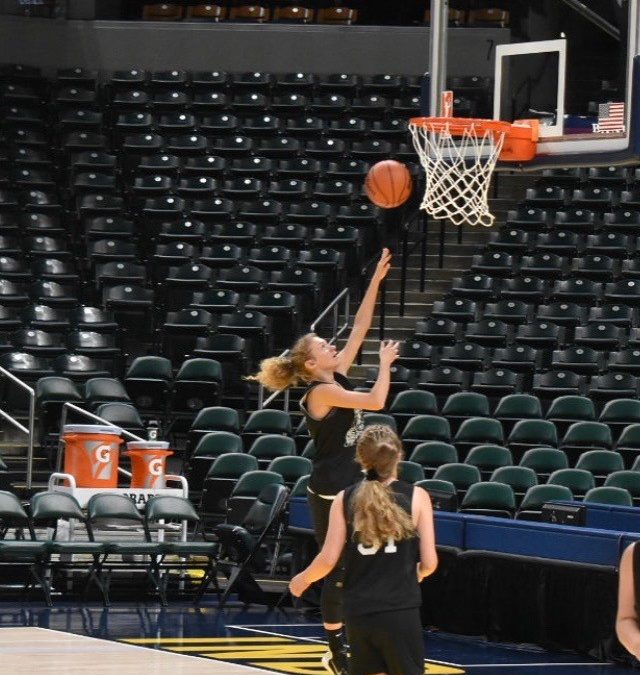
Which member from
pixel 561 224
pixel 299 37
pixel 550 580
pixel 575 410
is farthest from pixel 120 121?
pixel 550 580

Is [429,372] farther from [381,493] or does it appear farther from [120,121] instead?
[381,493]

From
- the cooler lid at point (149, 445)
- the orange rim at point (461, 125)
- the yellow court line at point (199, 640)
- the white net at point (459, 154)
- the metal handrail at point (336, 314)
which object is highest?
the orange rim at point (461, 125)

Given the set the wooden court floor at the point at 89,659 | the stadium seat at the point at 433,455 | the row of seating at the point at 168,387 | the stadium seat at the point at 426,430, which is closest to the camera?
the wooden court floor at the point at 89,659

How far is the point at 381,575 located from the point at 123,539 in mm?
7753

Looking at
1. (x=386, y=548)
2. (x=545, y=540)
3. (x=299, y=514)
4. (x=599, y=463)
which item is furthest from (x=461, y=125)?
(x=386, y=548)

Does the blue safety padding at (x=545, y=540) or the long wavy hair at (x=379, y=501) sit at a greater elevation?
the long wavy hair at (x=379, y=501)

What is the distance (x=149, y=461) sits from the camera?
1380 cm

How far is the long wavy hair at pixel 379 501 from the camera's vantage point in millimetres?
5699

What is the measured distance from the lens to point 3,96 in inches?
835

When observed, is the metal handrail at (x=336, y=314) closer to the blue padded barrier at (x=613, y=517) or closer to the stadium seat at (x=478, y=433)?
the stadium seat at (x=478, y=433)

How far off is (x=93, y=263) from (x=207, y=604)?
641cm

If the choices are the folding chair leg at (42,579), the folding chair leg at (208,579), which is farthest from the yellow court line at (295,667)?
the folding chair leg at (208,579)

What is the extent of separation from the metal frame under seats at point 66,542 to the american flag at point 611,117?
491 centimetres

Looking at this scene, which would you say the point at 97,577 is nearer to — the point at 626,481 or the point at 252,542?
the point at 252,542
